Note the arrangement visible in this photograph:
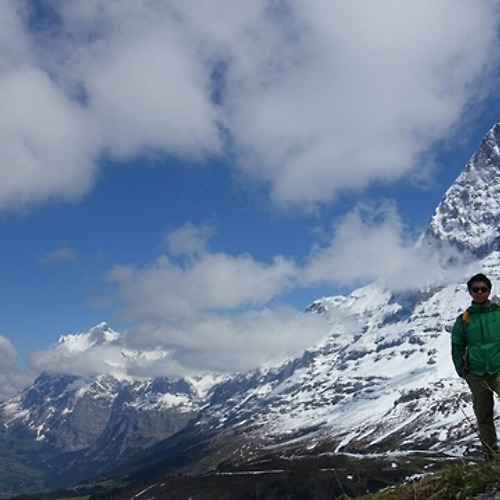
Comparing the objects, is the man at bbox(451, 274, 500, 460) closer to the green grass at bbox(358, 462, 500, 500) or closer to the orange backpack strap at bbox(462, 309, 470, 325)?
the orange backpack strap at bbox(462, 309, 470, 325)

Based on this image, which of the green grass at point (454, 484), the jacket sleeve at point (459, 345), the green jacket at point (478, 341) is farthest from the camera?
the jacket sleeve at point (459, 345)

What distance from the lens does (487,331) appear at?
11.3 metres

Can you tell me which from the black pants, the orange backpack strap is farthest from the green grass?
the orange backpack strap

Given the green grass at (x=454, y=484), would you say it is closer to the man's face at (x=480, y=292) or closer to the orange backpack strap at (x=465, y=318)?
the orange backpack strap at (x=465, y=318)

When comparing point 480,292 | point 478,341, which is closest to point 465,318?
point 478,341

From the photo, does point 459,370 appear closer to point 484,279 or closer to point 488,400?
point 488,400

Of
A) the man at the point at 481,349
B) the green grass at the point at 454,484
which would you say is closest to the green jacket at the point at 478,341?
the man at the point at 481,349

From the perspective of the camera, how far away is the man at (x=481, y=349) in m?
11.2

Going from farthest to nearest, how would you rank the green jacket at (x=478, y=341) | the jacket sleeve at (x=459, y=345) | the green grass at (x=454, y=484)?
the jacket sleeve at (x=459, y=345), the green jacket at (x=478, y=341), the green grass at (x=454, y=484)

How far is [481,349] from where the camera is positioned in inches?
444

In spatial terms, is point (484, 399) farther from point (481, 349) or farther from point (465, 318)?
point (465, 318)

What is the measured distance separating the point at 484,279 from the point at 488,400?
7.76 ft

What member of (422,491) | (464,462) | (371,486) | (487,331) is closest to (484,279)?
(487,331)

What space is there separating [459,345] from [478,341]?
0.41 meters
